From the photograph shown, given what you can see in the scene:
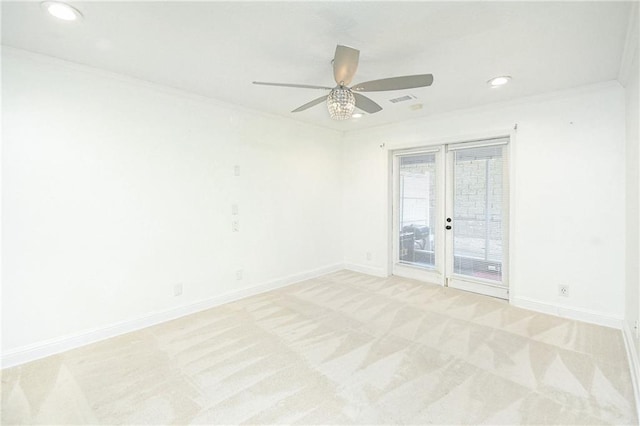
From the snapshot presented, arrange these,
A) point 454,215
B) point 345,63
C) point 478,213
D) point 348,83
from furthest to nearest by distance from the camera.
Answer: point 454,215 → point 478,213 → point 348,83 → point 345,63

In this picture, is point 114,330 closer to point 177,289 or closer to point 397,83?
point 177,289

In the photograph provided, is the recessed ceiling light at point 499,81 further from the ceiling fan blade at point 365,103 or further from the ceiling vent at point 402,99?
the ceiling fan blade at point 365,103

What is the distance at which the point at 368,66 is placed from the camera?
106 inches

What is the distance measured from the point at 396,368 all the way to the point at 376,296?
1697mm

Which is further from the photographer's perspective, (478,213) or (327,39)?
(478,213)

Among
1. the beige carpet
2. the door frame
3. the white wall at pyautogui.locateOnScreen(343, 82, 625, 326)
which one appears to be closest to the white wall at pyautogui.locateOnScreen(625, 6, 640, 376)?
the white wall at pyautogui.locateOnScreen(343, 82, 625, 326)

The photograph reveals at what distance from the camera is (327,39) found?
2258 mm

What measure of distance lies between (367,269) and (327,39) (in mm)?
3747

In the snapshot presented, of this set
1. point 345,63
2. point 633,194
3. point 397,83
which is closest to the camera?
point 345,63

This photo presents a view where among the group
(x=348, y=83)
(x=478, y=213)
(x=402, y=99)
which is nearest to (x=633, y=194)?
(x=478, y=213)

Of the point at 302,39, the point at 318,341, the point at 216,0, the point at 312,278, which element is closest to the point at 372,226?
the point at 312,278

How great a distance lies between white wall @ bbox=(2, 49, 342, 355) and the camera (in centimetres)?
251

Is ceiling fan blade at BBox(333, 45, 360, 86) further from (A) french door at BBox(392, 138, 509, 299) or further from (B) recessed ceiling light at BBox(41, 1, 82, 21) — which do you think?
(A) french door at BBox(392, 138, 509, 299)

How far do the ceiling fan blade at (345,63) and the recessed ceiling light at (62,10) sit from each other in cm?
165
